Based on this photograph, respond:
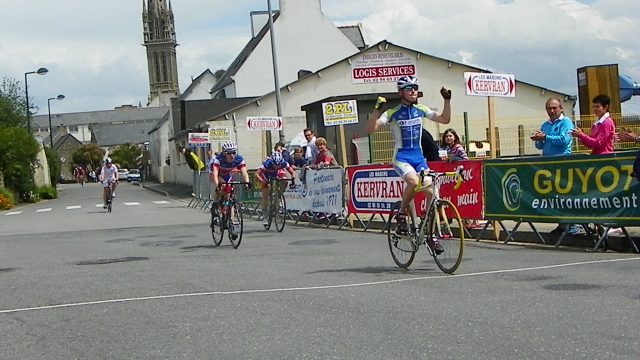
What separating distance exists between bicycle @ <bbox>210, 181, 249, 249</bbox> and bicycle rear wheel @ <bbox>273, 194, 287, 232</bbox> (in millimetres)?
2757

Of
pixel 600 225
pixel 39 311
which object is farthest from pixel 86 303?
pixel 600 225

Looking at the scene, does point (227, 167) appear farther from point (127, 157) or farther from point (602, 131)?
point (127, 157)

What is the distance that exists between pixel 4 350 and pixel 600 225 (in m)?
7.94

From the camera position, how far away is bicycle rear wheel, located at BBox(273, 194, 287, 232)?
17438 millimetres

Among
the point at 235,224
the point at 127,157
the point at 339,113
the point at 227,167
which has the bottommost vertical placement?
the point at 235,224

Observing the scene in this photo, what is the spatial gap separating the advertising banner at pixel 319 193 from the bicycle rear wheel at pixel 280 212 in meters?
1.45

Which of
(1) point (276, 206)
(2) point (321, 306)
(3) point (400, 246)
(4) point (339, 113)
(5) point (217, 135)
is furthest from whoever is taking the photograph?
(5) point (217, 135)

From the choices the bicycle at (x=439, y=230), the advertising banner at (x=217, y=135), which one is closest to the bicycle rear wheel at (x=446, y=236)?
the bicycle at (x=439, y=230)

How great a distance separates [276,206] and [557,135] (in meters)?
6.52

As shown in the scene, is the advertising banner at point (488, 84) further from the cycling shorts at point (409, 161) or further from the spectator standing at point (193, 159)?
the spectator standing at point (193, 159)

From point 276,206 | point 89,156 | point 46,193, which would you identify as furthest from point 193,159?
point 89,156

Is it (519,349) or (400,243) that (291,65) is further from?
(519,349)

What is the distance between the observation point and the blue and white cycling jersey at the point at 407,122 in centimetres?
973

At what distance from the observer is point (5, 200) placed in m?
39.8
